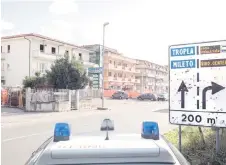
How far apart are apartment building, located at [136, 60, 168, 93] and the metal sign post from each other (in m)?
64.1

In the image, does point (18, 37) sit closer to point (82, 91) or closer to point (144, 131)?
point (82, 91)

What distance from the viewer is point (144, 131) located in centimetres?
205

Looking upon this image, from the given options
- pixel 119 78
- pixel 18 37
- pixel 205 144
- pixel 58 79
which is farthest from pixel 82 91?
pixel 119 78

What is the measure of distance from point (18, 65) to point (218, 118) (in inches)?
1390

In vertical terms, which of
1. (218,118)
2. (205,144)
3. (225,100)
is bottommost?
(205,144)

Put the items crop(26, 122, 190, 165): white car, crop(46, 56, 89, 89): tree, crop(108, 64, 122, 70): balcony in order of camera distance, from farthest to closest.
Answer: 1. crop(108, 64, 122, 70): balcony
2. crop(46, 56, 89, 89): tree
3. crop(26, 122, 190, 165): white car

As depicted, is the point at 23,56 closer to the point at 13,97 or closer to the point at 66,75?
the point at 13,97

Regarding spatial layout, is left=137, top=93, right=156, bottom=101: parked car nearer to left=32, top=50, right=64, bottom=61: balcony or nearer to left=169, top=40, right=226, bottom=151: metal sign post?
left=32, top=50, right=64, bottom=61: balcony

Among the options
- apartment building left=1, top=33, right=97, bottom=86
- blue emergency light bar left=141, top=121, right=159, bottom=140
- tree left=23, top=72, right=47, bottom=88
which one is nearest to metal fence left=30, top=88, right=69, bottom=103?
tree left=23, top=72, right=47, bottom=88

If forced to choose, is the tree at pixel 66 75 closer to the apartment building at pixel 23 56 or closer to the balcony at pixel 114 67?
the apartment building at pixel 23 56

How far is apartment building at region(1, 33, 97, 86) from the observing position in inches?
1422

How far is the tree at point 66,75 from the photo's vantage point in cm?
2445

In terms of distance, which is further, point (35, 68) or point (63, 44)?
point (63, 44)

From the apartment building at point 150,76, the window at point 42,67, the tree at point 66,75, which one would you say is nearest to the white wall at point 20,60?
the window at point 42,67
